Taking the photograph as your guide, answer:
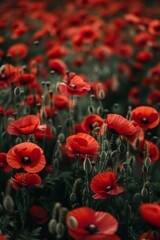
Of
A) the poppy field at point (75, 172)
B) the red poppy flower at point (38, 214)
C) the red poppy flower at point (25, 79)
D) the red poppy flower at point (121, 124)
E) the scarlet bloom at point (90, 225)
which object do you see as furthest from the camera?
the red poppy flower at point (25, 79)

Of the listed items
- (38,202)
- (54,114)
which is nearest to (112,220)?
(38,202)

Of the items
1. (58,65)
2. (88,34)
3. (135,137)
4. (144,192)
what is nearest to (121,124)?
(144,192)

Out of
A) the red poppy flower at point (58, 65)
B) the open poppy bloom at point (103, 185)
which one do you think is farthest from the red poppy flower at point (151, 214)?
the red poppy flower at point (58, 65)

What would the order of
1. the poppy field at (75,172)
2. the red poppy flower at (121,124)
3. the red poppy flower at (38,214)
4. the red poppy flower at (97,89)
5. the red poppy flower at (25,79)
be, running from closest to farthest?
the poppy field at (75,172), the red poppy flower at (121,124), the red poppy flower at (38,214), the red poppy flower at (97,89), the red poppy flower at (25,79)

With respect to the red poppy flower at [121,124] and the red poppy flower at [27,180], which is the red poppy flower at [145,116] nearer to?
the red poppy flower at [121,124]

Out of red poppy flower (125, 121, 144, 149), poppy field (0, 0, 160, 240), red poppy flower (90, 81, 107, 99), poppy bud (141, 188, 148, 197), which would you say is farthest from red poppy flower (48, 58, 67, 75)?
poppy bud (141, 188, 148, 197)

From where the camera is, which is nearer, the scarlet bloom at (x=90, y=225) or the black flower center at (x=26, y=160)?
the scarlet bloom at (x=90, y=225)
